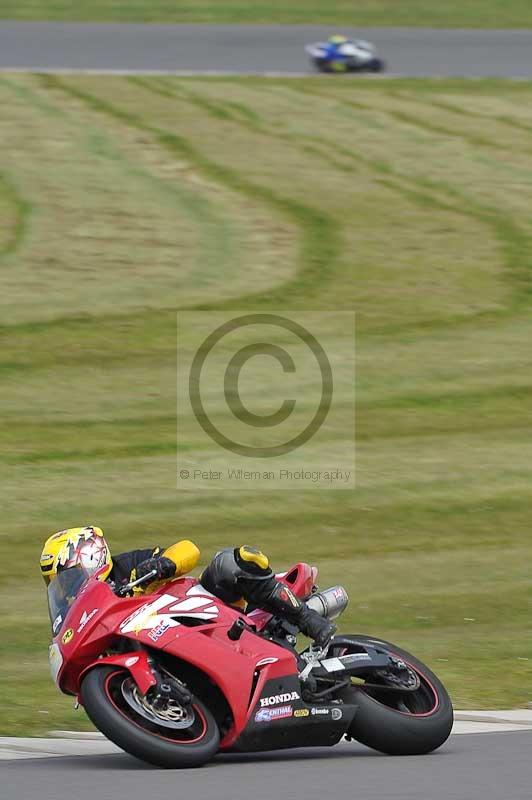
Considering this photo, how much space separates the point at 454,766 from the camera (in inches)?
260

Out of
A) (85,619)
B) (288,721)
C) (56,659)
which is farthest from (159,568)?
(288,721)

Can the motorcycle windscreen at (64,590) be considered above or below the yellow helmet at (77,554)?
below

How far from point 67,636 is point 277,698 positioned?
3.45ft

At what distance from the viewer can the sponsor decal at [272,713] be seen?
22.5 feet

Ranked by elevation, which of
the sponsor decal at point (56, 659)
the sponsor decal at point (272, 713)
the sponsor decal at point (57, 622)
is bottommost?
the sponsor decal at point (272, 713)

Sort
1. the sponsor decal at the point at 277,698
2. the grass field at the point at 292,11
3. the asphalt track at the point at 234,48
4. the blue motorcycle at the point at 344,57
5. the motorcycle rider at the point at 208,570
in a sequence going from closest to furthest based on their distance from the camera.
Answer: the sponsor decal at the point at 277,698 → the motorcycle rider at the point at 208,570 → the blue motorcycle at the point at 344,57 → the asphalt track at the point at 234,48 → the grass field at the point at 292,11

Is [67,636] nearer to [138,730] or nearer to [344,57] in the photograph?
[138,730]

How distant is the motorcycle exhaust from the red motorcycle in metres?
0.18

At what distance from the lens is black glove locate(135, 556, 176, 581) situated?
22.8 feet

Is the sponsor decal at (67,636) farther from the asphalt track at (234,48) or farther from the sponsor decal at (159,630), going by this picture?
the asphalt track at (234,48)

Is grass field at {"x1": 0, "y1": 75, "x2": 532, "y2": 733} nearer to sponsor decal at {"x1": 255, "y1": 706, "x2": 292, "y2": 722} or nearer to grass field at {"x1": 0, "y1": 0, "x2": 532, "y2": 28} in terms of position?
sponsor decal at {"x1": 255, "y1": 706, "x2": 292, "y2": 722}

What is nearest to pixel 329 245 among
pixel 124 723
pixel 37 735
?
pixel 37 735

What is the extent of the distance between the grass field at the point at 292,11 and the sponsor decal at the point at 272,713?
28155 millimetres

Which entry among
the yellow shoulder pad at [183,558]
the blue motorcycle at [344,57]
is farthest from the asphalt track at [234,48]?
the yellow shoulder pad at [183,558]
